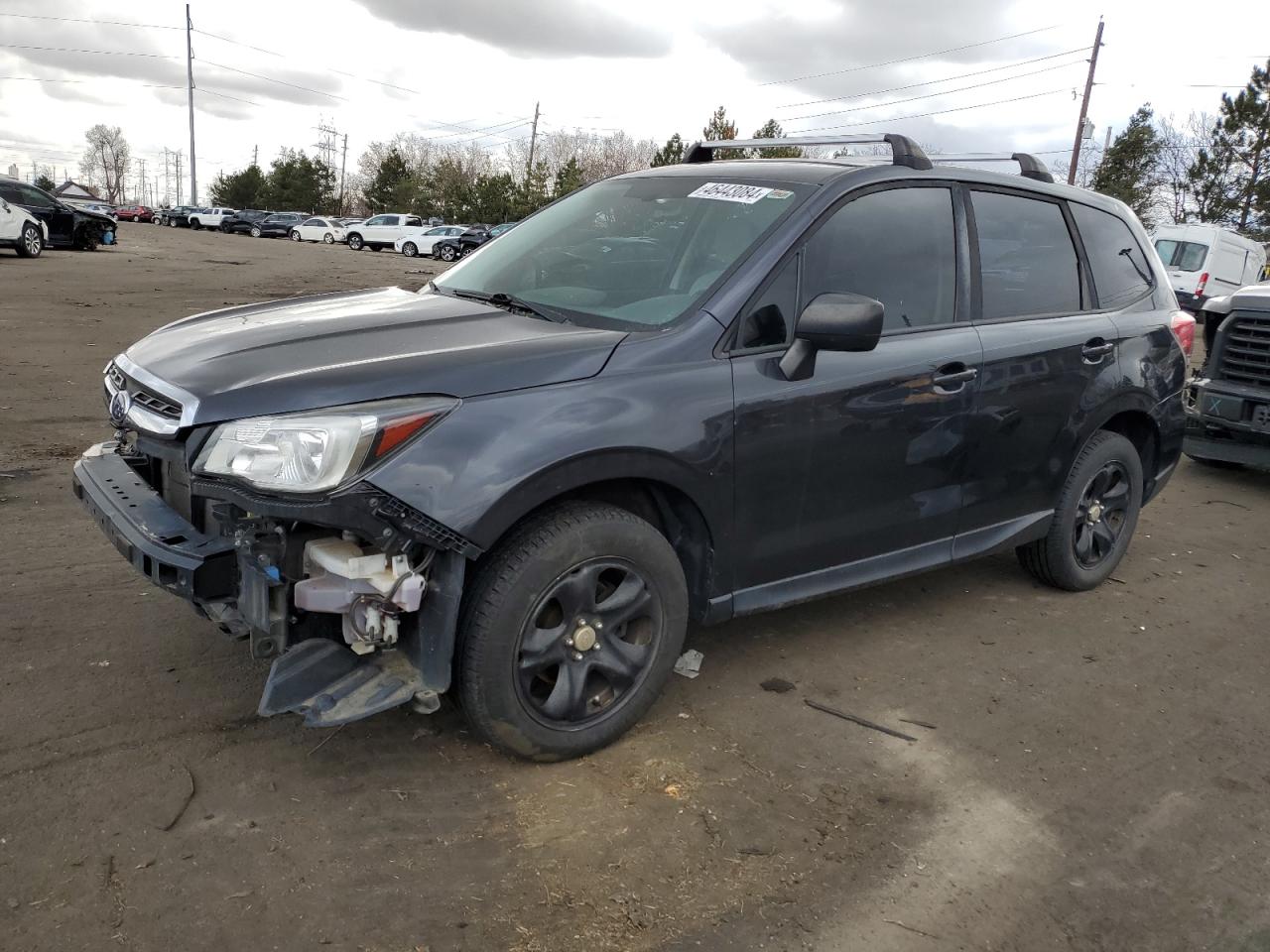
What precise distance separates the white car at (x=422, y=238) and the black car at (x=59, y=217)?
16431mm

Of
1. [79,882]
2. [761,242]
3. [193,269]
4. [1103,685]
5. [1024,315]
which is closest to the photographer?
[79,882]

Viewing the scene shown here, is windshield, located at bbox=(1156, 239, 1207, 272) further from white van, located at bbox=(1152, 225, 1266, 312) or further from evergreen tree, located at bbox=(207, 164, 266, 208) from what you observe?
evergreen tree, located at bbox=(207, 164, 266, 208)

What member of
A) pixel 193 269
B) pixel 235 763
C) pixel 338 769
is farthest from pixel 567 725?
pixel 193 269

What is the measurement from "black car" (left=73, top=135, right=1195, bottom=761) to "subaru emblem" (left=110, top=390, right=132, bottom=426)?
0.03 ft

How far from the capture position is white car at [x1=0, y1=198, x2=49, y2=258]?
20.6 meters

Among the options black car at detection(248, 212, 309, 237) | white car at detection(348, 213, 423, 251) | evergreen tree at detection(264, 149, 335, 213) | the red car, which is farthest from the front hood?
evergreen tree at detection(264, 149, 335, 213)

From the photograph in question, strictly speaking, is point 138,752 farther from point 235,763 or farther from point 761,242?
point 761,242

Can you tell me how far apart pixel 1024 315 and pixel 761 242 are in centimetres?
148

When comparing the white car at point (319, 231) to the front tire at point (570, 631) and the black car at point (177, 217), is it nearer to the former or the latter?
the black car at point (177, 217)

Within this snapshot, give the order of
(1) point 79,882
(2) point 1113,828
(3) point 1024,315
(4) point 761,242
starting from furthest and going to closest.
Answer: (3) point 1024,315, (4) point 761,242, (2) point 1113,828, (1) point 79,882

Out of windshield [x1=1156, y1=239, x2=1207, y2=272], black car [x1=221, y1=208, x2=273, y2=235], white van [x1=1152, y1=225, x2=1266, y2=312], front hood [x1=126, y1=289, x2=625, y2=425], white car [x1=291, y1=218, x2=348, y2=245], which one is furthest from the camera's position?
black car [x1=221, y1=208, x2=273, y2=235]

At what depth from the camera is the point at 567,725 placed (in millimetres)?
3133

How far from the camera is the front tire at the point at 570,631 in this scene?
113 inches

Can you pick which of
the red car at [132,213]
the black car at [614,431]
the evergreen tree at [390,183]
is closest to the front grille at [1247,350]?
the black car at [614,431]
